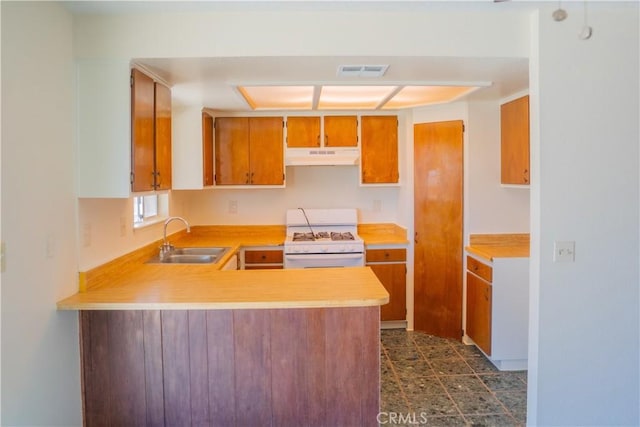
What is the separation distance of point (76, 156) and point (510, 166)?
3167 millimetres

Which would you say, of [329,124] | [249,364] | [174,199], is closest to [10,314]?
[249,364]

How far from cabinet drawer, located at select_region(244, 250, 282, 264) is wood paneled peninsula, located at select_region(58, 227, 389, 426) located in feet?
6.38

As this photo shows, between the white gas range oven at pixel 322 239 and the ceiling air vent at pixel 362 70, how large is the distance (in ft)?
6.22

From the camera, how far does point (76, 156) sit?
7.27 feet

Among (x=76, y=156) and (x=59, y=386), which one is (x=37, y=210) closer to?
(x=76, y=156)

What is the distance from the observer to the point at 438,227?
3.89 metres

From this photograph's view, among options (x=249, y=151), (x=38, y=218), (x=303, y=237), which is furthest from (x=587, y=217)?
(x=249, y=151)

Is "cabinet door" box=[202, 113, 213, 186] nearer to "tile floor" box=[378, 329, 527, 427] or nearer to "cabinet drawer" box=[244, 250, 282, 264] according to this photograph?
"cabinet drawer" box=[244, 250, 282, 264]

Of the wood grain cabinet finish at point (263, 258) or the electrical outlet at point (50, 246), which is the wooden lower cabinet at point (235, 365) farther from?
the wood grain cabinet finish at point (263, 258)

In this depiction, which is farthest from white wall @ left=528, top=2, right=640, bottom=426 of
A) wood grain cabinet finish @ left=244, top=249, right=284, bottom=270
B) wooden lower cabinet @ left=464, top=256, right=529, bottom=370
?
wood grain cabinet finish @ left=244, top=249, right=284, bottom=270

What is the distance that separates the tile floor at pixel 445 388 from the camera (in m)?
2.62

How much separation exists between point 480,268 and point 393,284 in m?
0.94

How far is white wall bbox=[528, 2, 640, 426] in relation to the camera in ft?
7.33
